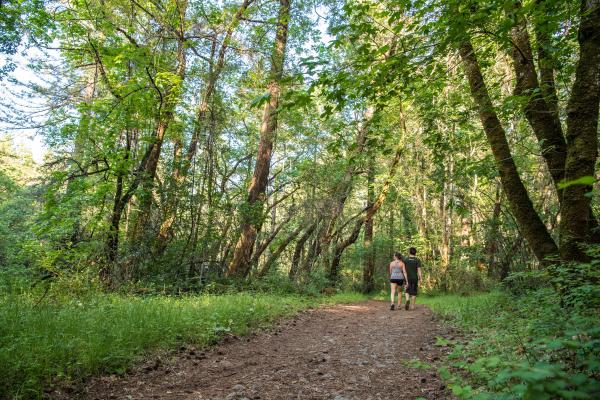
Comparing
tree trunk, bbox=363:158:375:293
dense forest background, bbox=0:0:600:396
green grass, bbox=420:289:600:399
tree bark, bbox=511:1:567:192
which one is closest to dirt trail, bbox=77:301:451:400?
green grass, bbox=420:289:600:399

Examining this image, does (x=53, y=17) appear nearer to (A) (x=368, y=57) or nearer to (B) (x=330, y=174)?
(A) (x=368, y=57)

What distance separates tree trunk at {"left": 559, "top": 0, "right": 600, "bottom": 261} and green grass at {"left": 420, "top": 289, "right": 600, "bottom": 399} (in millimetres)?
938

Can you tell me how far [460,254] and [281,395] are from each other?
45.6 feet

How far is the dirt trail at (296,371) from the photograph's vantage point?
3.82m

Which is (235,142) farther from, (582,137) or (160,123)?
(582,137)

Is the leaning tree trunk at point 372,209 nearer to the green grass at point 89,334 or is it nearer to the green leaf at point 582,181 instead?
the green grass at point 89,334

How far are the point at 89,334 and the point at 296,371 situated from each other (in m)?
2.56

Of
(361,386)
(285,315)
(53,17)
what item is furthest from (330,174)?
(361,386)

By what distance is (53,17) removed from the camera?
31.7 feet

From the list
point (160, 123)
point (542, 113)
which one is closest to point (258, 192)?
point (160, 123)

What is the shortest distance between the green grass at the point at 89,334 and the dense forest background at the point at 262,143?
1.93m

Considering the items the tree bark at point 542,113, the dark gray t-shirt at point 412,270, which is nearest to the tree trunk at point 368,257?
the dark gray t-shirt at point 412,270

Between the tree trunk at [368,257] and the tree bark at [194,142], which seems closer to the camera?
the tree bark at [194,142]

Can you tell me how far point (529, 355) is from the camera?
3529 mm
